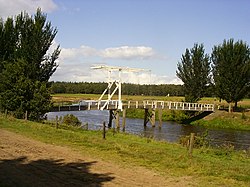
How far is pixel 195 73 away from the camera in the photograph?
6172 cm

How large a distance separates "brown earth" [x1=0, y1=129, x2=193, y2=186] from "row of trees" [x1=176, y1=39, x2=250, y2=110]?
44.4 m

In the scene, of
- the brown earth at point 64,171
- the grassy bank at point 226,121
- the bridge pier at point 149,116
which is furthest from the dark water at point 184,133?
the brown earth at point 64,171

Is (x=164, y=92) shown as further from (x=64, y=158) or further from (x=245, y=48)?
(x=64, y=158)

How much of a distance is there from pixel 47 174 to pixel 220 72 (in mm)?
49704

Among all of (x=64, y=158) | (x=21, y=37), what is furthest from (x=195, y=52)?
(x=64, y=158)

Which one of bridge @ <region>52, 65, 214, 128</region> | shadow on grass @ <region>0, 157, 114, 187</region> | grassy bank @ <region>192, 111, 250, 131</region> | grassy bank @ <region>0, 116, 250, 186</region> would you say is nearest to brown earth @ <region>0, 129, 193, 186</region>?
shadow on grass @ <region>0, 157, 114, 187</region>

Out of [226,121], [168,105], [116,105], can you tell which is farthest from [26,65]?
[226,121]

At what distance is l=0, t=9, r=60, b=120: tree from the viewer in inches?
1267

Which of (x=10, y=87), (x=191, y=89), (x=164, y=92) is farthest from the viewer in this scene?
(x=164, y=92)

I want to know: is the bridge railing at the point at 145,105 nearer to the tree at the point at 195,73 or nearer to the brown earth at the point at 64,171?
the tree at the point at 195,73

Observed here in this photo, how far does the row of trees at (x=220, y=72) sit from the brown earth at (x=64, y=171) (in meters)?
44.4

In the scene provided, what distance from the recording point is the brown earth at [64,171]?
35.6 ft

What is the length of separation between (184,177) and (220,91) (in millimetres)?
47059

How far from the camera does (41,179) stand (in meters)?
11.0
